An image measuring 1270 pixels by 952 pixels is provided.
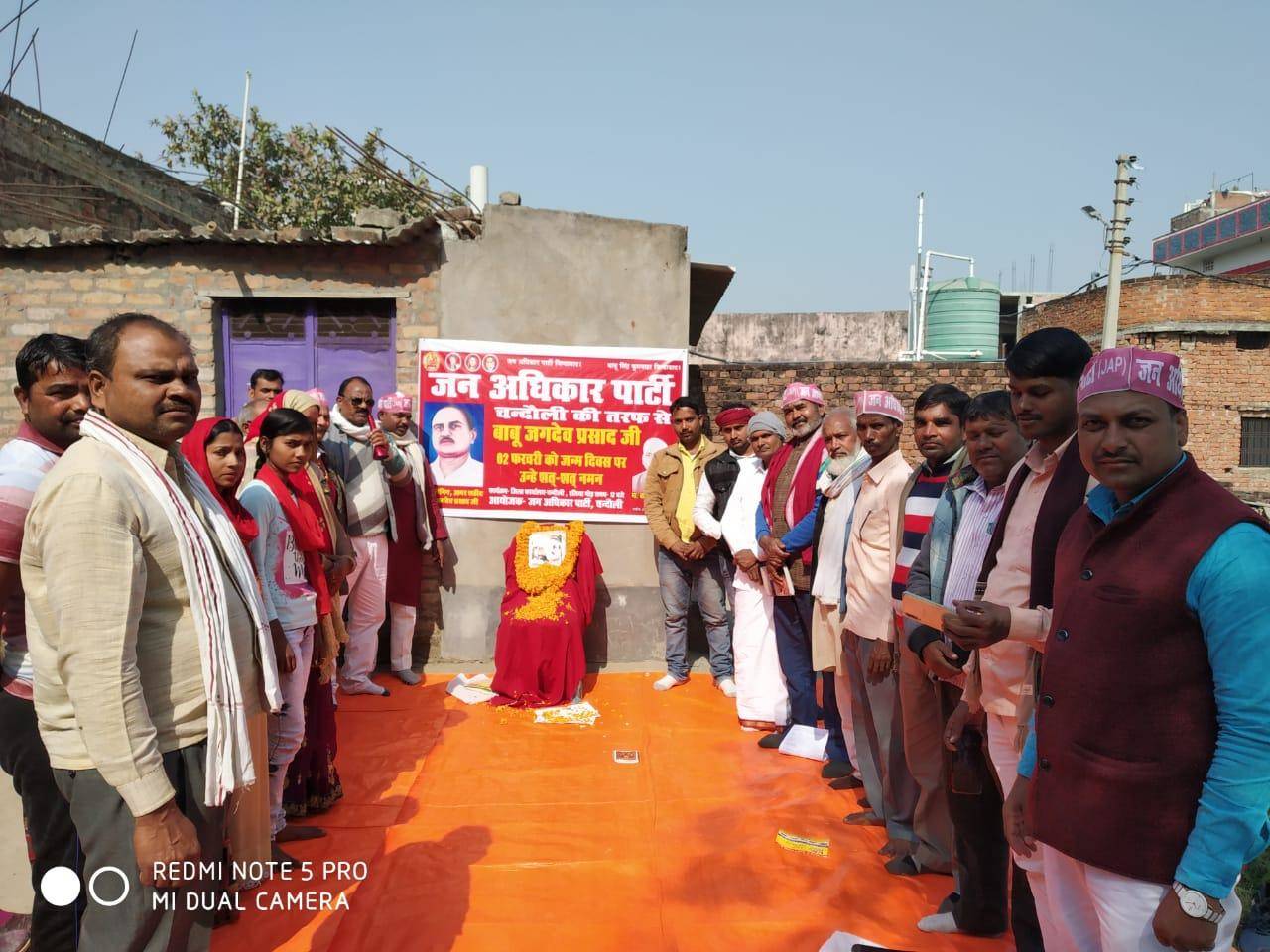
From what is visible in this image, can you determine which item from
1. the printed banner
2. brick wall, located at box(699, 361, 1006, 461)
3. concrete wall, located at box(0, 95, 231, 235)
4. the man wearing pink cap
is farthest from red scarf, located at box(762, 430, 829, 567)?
concrete wall, located at box(0, 95, 231, 235)

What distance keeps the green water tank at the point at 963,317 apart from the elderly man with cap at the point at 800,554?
16.1 m

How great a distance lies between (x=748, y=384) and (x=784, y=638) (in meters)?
4.23

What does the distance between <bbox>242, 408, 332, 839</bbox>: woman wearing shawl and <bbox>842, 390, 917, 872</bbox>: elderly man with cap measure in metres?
2.49

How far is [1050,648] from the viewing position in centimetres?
181

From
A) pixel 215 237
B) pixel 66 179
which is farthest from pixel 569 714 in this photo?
pixel 66 179

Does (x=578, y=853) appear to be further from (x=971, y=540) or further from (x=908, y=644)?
(x=971, y=540)

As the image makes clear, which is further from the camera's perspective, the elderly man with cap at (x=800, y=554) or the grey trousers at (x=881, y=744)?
the elderly man with cap at (x=800, y=554)

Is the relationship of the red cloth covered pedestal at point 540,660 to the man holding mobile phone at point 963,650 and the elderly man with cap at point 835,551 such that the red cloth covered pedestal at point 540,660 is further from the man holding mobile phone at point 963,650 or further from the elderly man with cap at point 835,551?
the man holding mobile phone at point 963,650

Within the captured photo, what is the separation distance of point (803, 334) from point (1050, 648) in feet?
65.9

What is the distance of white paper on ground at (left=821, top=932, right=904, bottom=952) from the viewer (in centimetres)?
276

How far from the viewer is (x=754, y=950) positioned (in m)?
2.84

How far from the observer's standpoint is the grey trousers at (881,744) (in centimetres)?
349

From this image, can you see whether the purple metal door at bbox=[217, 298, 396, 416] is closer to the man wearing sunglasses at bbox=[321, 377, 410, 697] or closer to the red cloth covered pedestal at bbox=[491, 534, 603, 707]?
the man wearing sunglasses at bbox=[321, 377, 410, 697]

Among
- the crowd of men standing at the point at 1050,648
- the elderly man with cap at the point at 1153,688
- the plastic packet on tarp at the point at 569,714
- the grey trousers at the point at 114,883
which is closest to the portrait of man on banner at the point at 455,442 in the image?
the plastic packet on tarp at the point at 569,714
